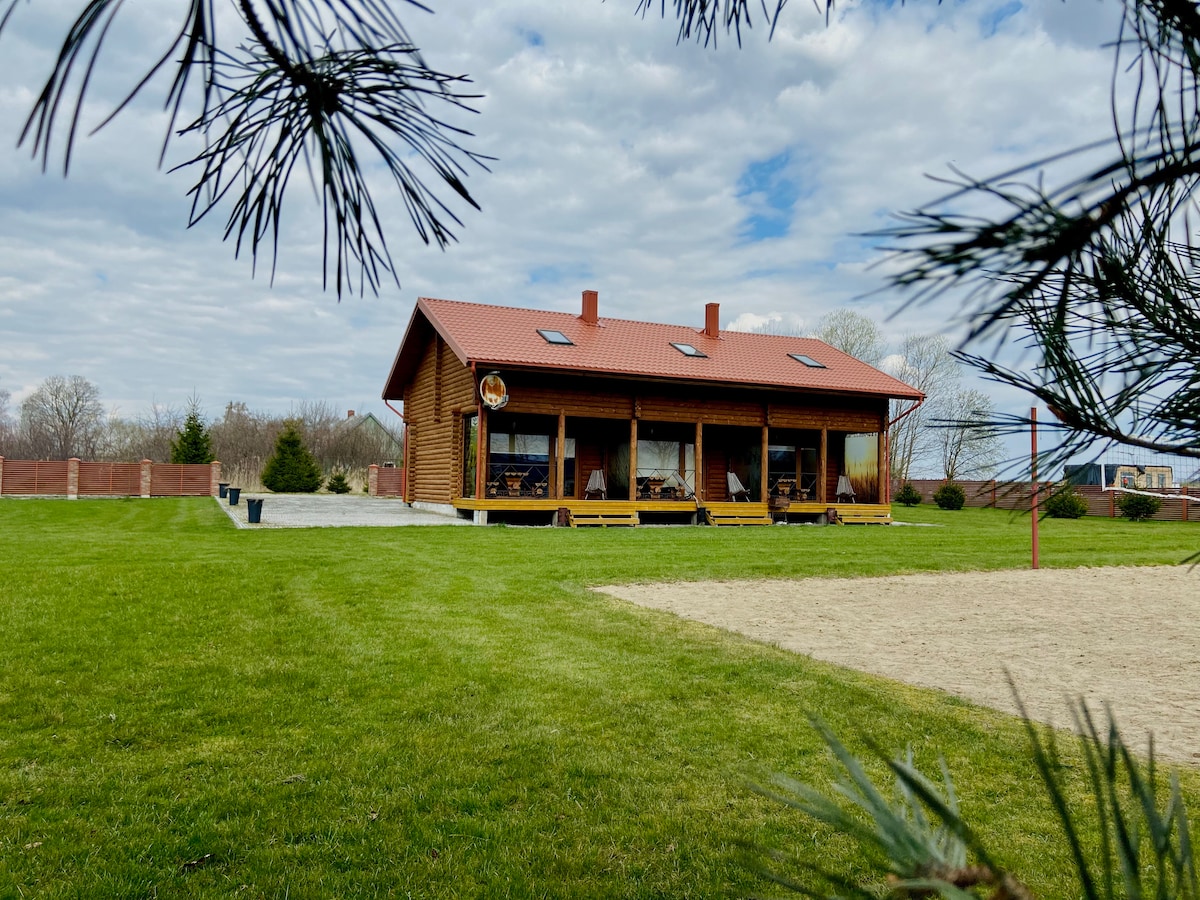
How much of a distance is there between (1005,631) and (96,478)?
3012cm

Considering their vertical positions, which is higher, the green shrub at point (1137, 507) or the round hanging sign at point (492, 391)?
the round hanging sign at point (492, 391)

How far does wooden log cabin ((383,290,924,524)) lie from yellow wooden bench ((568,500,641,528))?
0.09 ft

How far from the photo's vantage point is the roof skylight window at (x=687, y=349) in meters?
20.9

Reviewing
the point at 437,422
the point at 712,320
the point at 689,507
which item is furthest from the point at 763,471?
the point at 437,422

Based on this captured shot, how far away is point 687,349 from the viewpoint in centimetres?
2116

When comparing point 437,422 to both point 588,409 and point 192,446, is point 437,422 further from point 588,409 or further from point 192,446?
point 192,446

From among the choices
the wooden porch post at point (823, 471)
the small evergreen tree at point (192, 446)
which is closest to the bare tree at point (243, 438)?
the small evergreen tree at point (192, 446)

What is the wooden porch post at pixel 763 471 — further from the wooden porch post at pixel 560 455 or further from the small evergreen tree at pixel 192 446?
the small evergreen tree at pixel 192 446

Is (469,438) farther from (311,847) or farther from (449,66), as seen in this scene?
(449,66)

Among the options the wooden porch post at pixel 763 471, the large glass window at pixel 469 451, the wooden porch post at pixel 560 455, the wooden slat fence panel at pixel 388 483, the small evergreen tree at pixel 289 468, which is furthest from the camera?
the wooden slat fence panel at pixel 388 483

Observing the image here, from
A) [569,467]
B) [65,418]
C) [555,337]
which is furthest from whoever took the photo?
[65,418]

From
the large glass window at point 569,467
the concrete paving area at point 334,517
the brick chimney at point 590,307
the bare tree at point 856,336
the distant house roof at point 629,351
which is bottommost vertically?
the concrete paving area at point 334,517

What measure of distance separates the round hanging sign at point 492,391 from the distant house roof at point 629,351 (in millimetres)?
342

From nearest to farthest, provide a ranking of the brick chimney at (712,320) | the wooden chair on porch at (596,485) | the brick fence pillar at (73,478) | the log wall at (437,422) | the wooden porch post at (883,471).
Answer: the wooden chair on porch at (596,485)
the log wall at (437,422)
the wooden porch post at (883,471)
the brick chimney at (712,320)
the brick fence pillar at (73,478)
